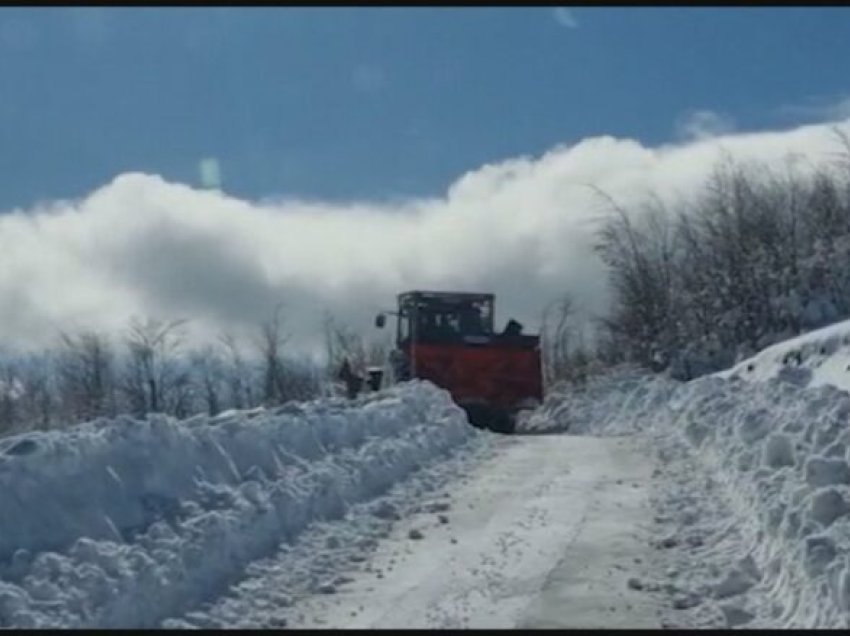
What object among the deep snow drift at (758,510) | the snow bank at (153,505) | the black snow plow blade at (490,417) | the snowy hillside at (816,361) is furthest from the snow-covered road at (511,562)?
the black snow plow blade at (490,417)

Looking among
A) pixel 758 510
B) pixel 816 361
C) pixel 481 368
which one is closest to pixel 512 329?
pixel 481 368

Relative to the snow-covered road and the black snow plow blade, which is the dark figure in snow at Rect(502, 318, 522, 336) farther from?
the snow-covered road

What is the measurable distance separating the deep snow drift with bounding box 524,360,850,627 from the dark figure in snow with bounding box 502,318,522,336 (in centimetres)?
1072

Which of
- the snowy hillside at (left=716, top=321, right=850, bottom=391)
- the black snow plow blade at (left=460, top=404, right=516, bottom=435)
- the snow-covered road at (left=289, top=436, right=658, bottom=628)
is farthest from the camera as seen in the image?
the black snow plow blade at (left=460, top=404, right=516, bottom=435)

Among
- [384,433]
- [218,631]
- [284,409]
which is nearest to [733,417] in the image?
[384,433]

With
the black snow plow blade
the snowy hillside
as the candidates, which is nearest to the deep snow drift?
the snowy hillside

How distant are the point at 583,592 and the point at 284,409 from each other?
9.42 metres

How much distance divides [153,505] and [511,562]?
2.99 meters

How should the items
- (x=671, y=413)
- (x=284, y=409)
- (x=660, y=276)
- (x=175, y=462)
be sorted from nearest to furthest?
(x=175, y=462), (x=284, y=409), (x=671, y=413), (x=660, y=276)

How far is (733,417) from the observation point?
18000mm

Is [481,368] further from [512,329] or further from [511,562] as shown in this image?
[511,562]

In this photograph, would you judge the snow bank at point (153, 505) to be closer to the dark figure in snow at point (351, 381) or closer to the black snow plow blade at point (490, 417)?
the black snow plow blade at point (490, 417)

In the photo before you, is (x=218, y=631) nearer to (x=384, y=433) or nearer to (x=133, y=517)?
(x=133, y=517)

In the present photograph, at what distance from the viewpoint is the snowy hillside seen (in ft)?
67.6
